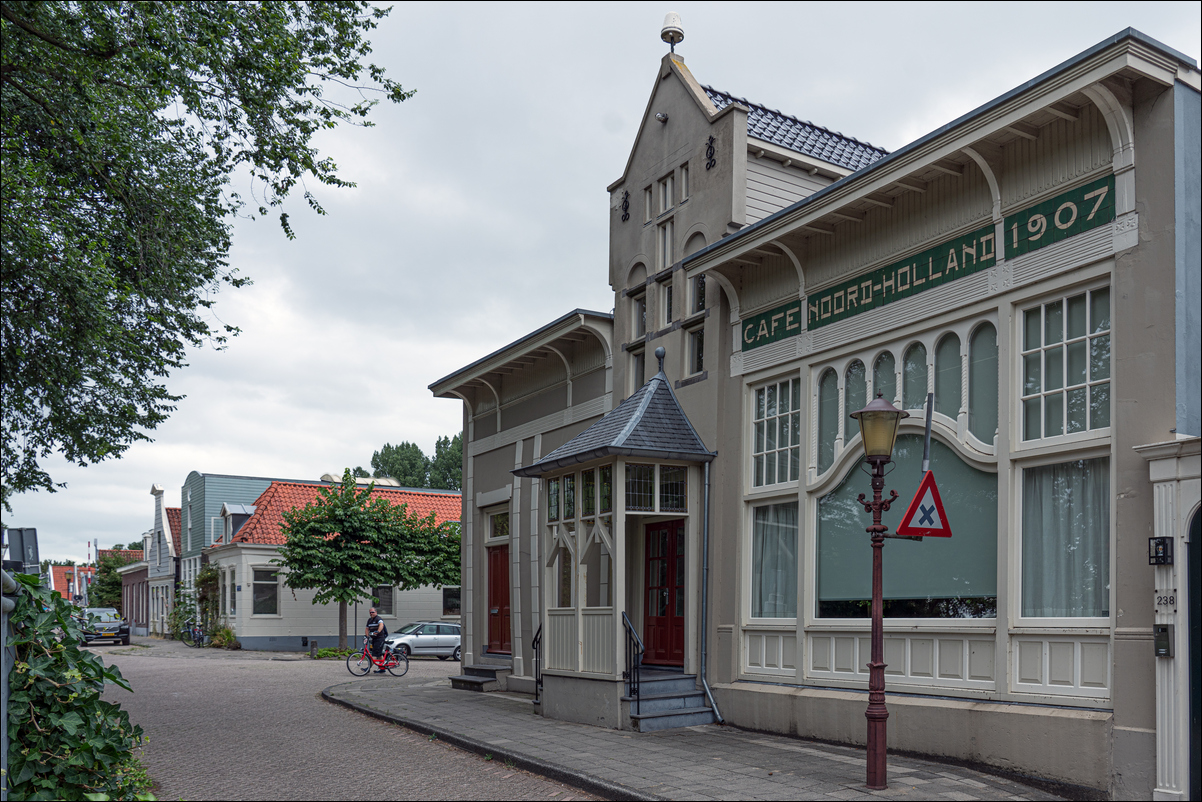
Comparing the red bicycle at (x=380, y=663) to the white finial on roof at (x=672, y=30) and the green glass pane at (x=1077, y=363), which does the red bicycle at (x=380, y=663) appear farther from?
the green glass pane at (x=1077, y=363)

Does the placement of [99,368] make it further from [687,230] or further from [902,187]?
[902,187]

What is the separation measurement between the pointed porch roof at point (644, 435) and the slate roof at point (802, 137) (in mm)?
3431

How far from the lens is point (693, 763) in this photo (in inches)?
373

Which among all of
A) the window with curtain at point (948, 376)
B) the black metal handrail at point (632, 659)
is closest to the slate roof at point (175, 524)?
the black metal handrail at point (632, 659)

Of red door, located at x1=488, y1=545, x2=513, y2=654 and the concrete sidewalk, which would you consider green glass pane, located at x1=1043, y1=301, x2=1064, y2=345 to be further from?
red door, located at x1=488, y1=545, x2=513, y2=654

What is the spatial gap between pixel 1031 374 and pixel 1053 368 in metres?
0.23

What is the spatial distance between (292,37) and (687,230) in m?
5.68

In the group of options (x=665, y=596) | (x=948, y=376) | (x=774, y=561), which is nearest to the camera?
(x=948, y=376)

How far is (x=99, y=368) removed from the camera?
14.3 m

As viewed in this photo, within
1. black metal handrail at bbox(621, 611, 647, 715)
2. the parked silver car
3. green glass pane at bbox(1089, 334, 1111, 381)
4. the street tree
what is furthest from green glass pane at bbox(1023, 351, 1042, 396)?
the parked silver car

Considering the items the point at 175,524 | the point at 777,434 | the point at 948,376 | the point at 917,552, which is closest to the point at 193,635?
the point at 175,524

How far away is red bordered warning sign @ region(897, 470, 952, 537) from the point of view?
8.63 meters

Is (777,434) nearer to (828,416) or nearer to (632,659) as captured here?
(828,416)

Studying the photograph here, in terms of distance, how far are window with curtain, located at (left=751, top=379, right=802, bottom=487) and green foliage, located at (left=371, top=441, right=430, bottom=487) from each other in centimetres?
5427
